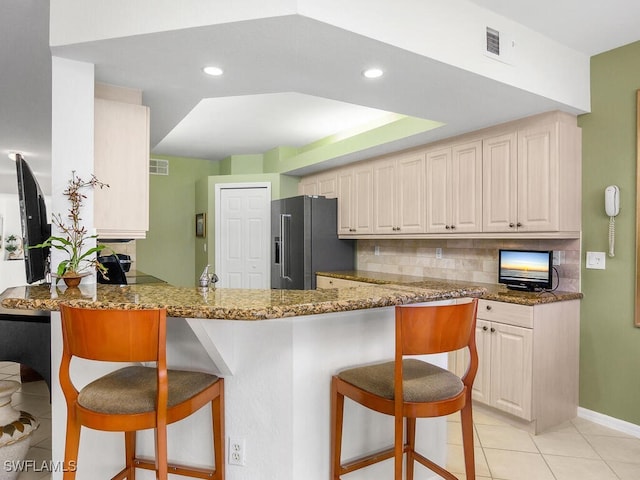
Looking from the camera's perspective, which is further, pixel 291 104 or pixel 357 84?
pixel 291 104

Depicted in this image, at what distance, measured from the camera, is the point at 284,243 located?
5.12m

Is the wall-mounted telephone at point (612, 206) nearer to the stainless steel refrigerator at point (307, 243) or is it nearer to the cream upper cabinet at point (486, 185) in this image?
the cream upper cabinet at point (486, 185)

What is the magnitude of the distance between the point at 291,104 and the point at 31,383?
3468 mm

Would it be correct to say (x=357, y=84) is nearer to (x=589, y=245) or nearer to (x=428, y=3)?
(x=428, y=3)

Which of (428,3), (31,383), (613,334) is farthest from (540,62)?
(31,383)

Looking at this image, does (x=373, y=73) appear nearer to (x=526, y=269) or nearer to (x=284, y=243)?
(x=526, y=269)

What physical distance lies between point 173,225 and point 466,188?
4477mm

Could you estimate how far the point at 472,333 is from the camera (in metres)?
1.63

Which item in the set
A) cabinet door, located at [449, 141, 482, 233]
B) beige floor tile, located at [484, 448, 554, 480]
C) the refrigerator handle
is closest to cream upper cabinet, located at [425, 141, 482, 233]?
cabinet door, located at [449, 141, 482, 233]

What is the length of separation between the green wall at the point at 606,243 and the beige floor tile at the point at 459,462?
1134mm

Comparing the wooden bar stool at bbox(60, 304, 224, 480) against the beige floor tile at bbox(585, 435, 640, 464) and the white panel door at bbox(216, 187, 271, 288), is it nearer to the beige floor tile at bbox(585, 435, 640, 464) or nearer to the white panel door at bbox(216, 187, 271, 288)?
the beige floor tile at bbox(585, 435, 640, 464)

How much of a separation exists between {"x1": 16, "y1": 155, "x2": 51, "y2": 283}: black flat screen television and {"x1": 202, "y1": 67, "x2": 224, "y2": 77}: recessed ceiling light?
98cm

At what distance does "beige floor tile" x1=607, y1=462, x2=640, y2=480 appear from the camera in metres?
2.27

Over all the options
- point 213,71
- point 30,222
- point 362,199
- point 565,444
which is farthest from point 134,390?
point 362,199
